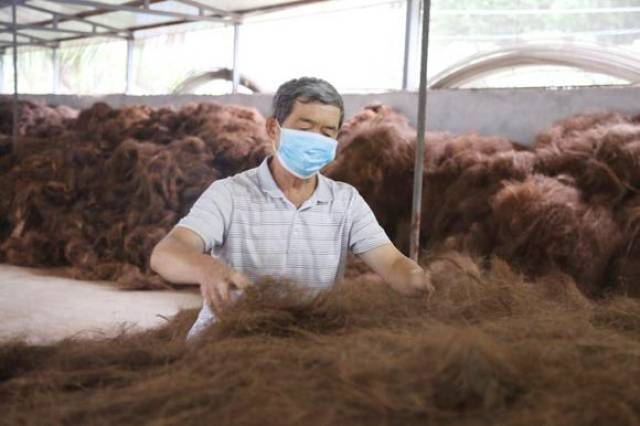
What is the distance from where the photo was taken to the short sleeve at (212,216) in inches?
72.6

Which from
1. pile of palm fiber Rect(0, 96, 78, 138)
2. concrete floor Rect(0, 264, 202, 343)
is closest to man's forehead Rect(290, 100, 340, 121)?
concrete floor Rect(0, 264, 202, 343)

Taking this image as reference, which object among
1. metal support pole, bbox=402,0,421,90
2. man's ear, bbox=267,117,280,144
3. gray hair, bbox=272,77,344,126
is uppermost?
metal support pole, bbox=402,0,421,90

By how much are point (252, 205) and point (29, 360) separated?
811 millimetres

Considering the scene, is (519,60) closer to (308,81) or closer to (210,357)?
(308,81)

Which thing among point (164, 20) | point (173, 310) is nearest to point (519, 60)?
point (173, 310)

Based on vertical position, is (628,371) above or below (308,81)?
below

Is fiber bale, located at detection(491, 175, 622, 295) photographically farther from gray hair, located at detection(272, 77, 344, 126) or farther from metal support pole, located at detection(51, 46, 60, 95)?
metal support pole, located at detection(51, 46, 60, 95)

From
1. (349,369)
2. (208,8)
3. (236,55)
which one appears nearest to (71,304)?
(349,369)

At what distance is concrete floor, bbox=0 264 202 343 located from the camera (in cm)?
394

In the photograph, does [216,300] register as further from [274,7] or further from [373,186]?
[274,7]

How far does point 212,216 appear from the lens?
1.89m

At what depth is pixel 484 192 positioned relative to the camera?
12.9 ft

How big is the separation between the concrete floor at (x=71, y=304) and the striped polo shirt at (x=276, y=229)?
1762 mm

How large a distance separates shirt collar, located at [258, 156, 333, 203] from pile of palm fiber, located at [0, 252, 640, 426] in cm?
57
